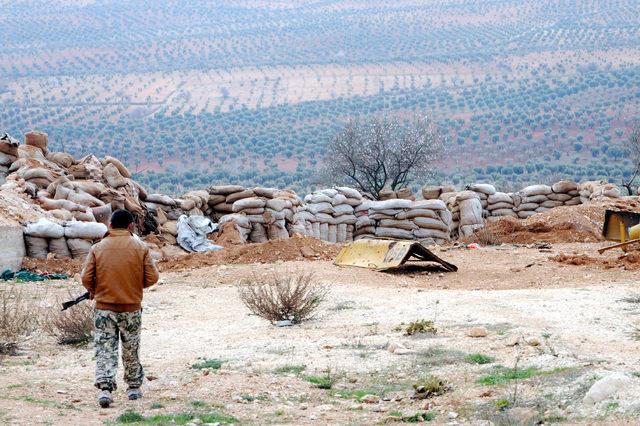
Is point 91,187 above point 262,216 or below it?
above

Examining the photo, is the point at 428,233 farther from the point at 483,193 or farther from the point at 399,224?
the point at 483,193

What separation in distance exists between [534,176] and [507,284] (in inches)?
1509

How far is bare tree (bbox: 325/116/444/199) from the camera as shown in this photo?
3794 cm

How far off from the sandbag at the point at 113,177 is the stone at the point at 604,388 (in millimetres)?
14747

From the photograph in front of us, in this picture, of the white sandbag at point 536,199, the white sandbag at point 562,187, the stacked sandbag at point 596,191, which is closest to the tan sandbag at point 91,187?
the white sandbag at point 536,199

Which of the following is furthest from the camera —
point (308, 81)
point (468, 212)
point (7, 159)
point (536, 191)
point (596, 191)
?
point (308, 81)

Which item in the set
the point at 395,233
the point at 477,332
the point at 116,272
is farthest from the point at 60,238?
the point at 116,272

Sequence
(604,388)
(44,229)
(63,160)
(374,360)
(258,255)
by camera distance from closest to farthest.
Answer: (604,388) → (374,360) → (44,229) → (258,255) → (63,160)

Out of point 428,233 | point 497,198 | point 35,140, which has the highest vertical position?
point 35,140

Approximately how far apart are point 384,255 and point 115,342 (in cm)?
826

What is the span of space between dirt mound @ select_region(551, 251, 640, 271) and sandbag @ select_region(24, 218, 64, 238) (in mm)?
7222

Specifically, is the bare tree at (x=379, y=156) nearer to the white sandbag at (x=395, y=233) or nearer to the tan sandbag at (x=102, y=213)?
the white sandbag at (x=395, y=233)

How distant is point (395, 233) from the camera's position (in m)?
21.7

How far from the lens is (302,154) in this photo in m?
59.0
